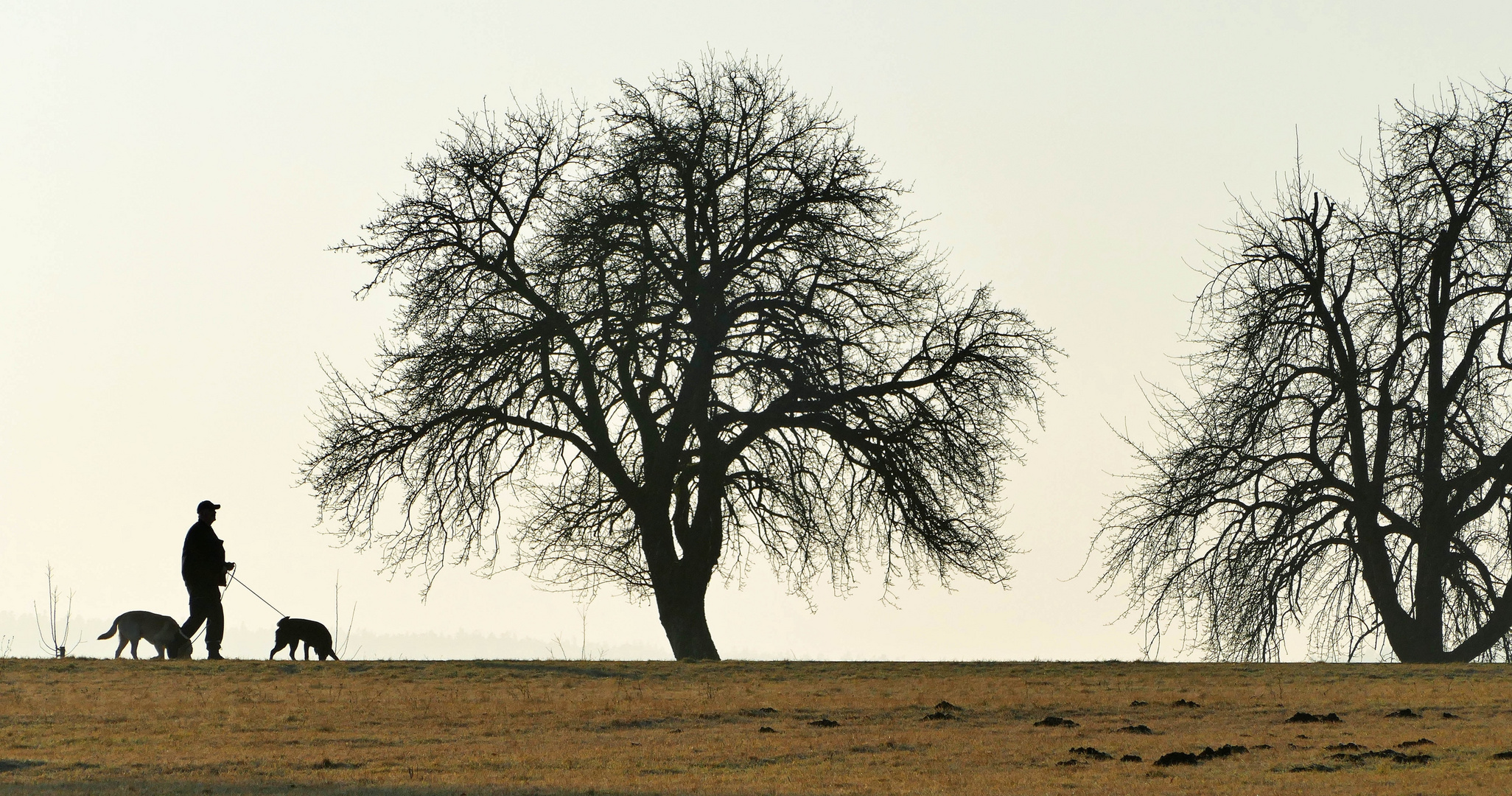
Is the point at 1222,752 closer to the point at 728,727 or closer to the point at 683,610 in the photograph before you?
the point at 728,727

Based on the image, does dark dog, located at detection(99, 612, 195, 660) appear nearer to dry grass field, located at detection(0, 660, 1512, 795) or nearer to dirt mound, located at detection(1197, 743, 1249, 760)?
dry grass field, located at detection(0, 660, 1512, 795)

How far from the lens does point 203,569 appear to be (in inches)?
846

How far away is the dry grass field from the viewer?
1272cm

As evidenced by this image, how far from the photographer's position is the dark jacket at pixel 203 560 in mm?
21453

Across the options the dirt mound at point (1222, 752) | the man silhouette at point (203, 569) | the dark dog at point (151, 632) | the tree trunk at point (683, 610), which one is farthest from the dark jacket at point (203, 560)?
the dirt mound at point (1222, 752)

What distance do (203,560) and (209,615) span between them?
0.91 meters

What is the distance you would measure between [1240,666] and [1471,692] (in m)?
3.98

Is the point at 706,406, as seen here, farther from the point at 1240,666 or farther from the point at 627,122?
the point at 1240,666

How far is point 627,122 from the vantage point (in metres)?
27.2

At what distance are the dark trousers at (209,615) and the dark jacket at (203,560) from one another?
0.07 m

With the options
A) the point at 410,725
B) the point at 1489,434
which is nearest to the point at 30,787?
the point at 410,725

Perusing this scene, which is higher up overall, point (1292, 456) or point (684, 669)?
point (1292, 456)

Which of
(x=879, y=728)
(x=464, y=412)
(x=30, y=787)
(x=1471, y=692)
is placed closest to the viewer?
(x=30, y=787)

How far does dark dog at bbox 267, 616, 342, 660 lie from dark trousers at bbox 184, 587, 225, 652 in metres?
0.77
